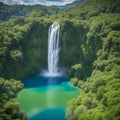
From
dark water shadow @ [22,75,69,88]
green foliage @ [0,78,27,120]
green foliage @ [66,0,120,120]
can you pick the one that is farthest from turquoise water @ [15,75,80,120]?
green foliage @ [66,0,120,120]

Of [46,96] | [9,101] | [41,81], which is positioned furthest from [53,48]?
[9,101]

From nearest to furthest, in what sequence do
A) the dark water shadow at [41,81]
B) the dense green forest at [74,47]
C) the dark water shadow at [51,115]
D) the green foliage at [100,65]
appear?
the green foliage at [100,65] → the dark water shadow at [51,115] → the dense green forest at [74,47] → the dark water shadow at [41,81]

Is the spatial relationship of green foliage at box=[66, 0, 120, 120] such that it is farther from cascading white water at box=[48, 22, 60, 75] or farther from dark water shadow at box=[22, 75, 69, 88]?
cascading white water at box=[48, 22, 60, 75]

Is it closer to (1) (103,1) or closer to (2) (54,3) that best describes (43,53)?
(1) (103,1)

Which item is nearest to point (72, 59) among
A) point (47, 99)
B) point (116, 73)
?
point (47, 99)

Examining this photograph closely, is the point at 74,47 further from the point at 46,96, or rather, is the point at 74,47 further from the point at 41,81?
the point at 46,96

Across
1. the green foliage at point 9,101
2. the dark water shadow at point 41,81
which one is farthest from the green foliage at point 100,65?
the green foliage at point 9,101

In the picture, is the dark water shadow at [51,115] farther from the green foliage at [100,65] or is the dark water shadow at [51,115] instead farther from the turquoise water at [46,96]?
the green foliage at [100,65]

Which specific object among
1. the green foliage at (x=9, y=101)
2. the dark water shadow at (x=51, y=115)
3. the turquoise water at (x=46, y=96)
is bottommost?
the dark water shadow at (x=51, y=115)
